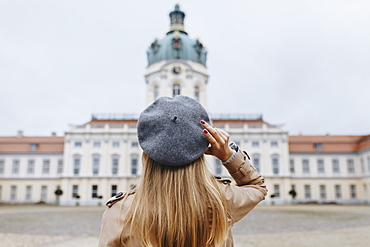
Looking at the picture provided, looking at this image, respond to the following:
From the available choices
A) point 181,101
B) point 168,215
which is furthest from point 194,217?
point 181,101

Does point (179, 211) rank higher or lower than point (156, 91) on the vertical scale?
lower

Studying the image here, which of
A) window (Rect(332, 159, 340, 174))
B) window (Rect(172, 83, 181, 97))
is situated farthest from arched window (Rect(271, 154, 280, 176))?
window (Rect(172, 83, 181, 97))

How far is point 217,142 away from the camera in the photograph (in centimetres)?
150

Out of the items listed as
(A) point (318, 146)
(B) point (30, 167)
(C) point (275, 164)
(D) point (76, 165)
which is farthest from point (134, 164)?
(A) point (318, 146)

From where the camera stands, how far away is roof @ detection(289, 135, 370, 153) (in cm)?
4044

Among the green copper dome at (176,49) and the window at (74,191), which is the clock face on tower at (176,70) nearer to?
the green copper dome at (176,49)

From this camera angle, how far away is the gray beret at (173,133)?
1434 mm

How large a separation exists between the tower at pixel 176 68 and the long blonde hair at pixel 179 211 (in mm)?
36867

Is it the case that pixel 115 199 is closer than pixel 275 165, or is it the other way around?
pixel 115 199

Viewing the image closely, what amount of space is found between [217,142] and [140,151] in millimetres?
38198

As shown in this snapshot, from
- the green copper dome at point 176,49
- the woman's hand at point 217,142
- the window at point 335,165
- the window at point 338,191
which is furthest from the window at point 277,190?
the woman's hand at point 217,142

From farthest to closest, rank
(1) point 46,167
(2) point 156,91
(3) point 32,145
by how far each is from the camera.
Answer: (3) point 32,145, (2) point 156,91, (1) point 46,167

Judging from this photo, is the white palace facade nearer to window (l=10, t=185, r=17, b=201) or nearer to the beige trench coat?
window (l=10, t=185, r=17, b=201)

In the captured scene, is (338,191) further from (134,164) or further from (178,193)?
(178,193)
